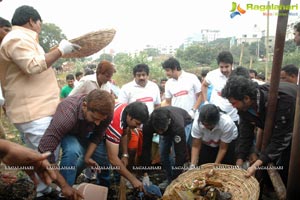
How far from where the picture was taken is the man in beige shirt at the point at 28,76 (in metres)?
2.53

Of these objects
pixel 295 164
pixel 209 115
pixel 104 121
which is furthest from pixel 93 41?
pixel 295 164

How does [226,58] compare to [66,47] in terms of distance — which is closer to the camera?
Answer: [66,47]

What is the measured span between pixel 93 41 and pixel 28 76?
0.78 m

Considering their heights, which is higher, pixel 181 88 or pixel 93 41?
pixel 93 41

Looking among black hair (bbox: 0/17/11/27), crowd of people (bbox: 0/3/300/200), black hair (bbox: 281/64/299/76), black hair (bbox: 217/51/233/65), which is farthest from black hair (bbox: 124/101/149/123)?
black hair (bbox: 281/64/299/76)

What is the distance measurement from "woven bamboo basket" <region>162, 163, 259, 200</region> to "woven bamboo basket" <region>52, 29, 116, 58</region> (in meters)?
1.61

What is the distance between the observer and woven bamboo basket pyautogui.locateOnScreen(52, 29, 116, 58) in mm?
3078

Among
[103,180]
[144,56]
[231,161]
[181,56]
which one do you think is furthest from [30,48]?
[181,56]

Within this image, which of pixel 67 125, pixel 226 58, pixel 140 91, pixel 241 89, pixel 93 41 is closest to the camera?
pixel 67 125

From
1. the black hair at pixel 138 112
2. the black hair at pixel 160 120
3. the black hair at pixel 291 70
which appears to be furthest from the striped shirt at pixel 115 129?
the black hair at pixel 291 70

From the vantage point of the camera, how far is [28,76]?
8.81ft

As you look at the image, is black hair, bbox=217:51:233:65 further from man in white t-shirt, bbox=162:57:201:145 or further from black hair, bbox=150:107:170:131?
black hair, bbox=150:107:170:131

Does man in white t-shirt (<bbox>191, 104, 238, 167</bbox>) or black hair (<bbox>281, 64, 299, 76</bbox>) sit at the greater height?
black hair (<bbox>281, 64, 299, 76</bbox>)

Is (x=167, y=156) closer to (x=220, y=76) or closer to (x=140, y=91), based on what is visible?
(x=140, y=91)
